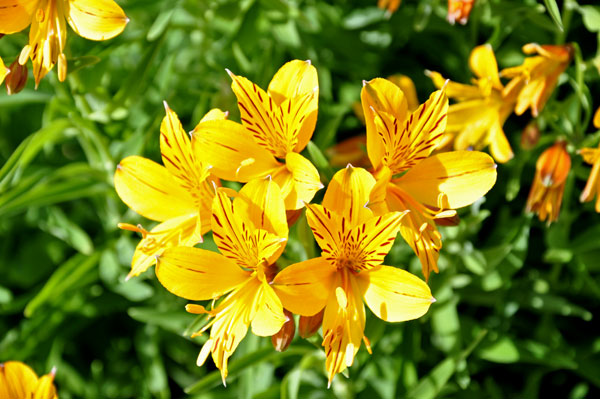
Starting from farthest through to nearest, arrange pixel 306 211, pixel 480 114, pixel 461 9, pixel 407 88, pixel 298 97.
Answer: pixel 407 88 → pixel 480 114 → pixel 461 9 → pixel 298 97 → pixel 306 211

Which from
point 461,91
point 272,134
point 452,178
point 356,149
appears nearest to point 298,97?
point 272,134

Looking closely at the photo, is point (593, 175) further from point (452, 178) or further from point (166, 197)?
point (166, 197)

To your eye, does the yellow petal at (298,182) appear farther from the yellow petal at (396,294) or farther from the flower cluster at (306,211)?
the yellow petal at (396,294)

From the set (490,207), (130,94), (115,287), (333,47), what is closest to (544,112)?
(490,207)

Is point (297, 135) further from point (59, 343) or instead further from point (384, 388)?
point (59, 343)

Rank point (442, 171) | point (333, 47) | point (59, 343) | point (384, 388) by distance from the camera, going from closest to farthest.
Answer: point (442, 171) < point (384, 388) < point (59, 343) < point (333, 47)

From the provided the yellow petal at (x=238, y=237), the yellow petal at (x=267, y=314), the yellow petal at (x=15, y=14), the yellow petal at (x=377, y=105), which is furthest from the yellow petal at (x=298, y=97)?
the yellow petal at (x=15, y=14)

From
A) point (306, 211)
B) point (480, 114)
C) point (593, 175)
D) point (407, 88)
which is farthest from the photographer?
point (407, 88)
